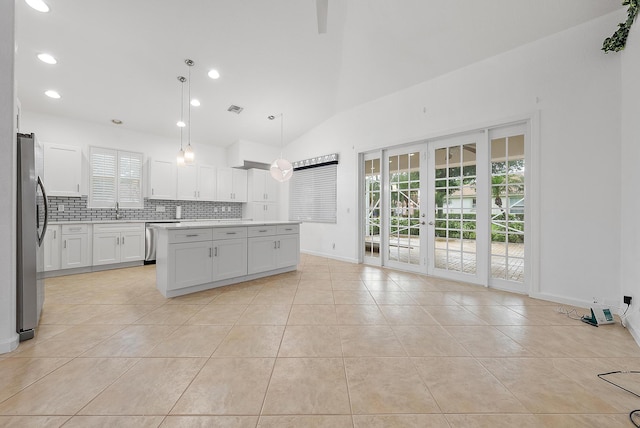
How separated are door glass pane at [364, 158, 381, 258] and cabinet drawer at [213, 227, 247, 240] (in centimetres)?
249

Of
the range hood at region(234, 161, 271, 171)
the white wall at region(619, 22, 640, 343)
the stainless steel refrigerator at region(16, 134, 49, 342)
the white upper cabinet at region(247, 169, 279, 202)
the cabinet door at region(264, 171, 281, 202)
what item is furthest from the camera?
the cabinet door at region(264, 171, 281, 202)

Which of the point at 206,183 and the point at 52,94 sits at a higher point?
the point at 52,94

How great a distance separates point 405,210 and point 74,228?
219 inches

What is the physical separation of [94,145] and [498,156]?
6.63 metres

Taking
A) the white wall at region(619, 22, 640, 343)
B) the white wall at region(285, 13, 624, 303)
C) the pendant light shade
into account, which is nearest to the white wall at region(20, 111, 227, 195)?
the pendant light shade

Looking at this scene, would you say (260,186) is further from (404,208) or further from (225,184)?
(404,208)

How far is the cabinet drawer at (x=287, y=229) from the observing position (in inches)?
159

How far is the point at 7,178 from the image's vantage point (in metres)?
1.78

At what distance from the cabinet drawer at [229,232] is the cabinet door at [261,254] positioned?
0.54ft

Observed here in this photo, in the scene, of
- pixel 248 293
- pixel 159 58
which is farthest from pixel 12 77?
pixel 248 293

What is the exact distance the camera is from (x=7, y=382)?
4.79 feet

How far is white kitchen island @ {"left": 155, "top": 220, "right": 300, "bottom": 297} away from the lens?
9.59 ft

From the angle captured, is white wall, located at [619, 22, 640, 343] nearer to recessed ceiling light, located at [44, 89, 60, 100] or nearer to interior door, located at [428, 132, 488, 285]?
interior door, located at [428, 132, 488, 285]

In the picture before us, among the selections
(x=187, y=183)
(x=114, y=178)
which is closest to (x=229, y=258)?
(x=187, y=183)
